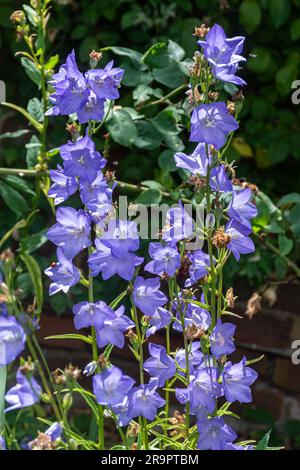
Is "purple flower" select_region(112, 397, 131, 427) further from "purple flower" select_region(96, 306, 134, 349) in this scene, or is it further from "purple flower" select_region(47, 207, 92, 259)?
"purple flower" select_region(47, 207, 92, 259)

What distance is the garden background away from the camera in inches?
78.5

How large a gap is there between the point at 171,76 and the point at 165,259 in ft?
2.38

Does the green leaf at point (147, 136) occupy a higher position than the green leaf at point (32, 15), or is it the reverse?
the green leaf at point (32, 15)

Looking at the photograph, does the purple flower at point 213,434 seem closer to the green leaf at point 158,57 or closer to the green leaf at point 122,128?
the green leaf at point 122,128

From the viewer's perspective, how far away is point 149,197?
5.45 feet

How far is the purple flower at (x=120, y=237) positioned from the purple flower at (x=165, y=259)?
68 millimetres

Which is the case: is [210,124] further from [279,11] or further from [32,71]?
[279,11]

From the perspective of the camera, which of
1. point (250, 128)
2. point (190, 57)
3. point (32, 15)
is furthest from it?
point (250, 128)

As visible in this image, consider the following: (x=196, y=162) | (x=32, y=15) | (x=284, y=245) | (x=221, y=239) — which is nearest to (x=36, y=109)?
(x=32, y=15)

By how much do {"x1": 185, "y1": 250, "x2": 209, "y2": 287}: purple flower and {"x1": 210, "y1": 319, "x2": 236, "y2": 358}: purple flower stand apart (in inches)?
2.7

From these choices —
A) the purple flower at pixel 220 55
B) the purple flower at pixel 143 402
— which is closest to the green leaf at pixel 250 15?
the purple flower at pixel 220 55

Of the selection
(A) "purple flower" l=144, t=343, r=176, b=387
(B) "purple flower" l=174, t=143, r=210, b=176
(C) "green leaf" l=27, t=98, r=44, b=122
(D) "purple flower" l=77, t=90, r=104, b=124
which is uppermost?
(D) "purple flower" l=77, t=90, r=104, b=124

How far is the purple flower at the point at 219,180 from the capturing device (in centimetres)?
104

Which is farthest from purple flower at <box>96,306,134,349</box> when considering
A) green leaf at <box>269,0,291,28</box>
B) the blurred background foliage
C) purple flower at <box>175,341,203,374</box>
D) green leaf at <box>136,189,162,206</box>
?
green leaf at <box>269,0,291,28</box>
